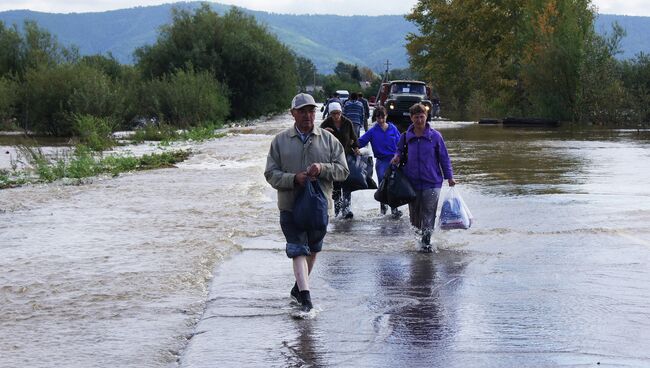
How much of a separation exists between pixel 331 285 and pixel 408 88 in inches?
1370

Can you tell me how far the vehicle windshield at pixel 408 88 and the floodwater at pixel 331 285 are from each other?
26.0 m

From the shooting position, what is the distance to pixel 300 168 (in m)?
7.80

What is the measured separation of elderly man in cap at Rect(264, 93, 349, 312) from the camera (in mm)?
7691

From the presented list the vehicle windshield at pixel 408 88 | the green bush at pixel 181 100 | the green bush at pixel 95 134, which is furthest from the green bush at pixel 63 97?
the vehicle windshield at pixel 408 88

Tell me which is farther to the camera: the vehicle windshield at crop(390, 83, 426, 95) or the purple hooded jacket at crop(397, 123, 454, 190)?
the vehicle windshield at crop(390, 83, 426, 95)

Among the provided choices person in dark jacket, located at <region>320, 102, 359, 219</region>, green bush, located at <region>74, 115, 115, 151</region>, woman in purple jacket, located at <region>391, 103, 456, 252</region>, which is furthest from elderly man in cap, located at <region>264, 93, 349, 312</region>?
green bush, located at <region>74, 115, 115, 151</region>

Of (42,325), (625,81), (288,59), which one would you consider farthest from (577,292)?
(288,59)

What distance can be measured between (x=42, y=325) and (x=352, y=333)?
8.02 ft

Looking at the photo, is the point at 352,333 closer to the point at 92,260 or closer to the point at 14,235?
the point at 92,260

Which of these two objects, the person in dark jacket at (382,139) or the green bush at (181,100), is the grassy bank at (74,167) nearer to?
the person in dark jacket at (382,139)

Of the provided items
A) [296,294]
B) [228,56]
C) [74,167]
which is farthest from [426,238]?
[228,56]

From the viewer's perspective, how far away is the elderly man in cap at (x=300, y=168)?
7.69 meters

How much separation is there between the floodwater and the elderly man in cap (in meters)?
0.44

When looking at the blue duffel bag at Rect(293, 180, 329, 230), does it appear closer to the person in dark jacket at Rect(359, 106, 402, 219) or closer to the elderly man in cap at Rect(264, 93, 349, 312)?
the elderly man in cap at Rect(264, 93, 349, 312)
